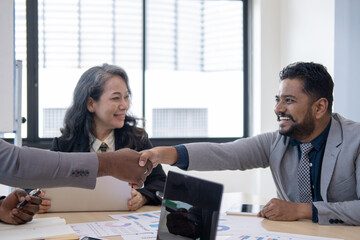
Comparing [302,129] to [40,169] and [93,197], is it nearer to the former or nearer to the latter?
[93,197]

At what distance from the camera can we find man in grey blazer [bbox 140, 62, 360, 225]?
6.59 ft

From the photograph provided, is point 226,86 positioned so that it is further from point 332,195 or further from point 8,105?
point 332,195

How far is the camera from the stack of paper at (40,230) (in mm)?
1498

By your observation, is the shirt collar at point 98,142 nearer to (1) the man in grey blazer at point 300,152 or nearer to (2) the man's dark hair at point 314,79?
(1) the man in grey blazer at point 300,152

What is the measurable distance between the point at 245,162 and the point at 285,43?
2.50 meters

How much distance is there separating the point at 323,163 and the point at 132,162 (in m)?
0.92

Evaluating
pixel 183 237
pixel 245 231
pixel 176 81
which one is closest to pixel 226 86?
pixel 176 81

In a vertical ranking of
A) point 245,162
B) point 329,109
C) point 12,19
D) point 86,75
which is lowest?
point 245,162

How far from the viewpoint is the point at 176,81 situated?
15.1 ft

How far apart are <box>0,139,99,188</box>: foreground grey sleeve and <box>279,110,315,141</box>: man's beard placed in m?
1.11

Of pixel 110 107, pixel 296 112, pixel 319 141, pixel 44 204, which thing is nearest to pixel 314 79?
pixel 296 112

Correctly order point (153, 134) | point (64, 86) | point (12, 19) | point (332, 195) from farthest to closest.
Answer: point (153, 134)
point (64, 86)
point (12, 19)
point (332, 195)

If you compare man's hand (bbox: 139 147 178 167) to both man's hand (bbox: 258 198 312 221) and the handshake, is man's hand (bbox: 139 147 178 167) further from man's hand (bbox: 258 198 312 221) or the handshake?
man's hand (bbox: 258 198 312 221)

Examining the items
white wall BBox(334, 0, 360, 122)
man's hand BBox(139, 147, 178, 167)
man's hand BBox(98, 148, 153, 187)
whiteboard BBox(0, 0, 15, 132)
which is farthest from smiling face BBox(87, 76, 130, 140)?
white wall BBox(334, 0, 360, 122)
